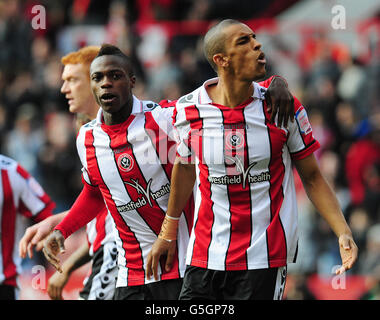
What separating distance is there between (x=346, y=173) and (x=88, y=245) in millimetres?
5776

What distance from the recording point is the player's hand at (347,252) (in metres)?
4.93

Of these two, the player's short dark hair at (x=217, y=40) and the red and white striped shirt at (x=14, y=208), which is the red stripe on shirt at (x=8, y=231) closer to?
the red and white striped shirt at (x=14, y=208)

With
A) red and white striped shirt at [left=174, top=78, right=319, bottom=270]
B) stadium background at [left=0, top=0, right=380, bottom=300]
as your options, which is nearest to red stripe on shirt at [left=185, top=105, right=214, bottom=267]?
red and white striped shirt at [left=174, top=78, right=319, bottom=270]

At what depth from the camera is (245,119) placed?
5207 mm

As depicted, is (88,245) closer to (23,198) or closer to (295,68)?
(23,198)

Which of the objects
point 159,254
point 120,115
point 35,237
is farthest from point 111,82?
point 35,237

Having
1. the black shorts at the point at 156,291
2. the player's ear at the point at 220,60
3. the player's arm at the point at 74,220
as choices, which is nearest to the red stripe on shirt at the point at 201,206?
the player's ear at the point at 220,60

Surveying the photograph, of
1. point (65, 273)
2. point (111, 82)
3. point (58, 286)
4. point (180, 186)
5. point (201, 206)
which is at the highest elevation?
point (111, 82)

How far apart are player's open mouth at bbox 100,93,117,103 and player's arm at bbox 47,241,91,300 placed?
1.77 meters

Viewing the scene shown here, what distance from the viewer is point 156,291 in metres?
5.84

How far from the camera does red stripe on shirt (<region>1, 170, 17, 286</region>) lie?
6.88 metres

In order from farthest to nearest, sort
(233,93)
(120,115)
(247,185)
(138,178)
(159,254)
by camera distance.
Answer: (120,115)
(138,178)
(159,254)
(233,93)
(247,185)

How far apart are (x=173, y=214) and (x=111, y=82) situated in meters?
0.99

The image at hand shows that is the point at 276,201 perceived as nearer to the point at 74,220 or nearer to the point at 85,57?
the point at 74,220
